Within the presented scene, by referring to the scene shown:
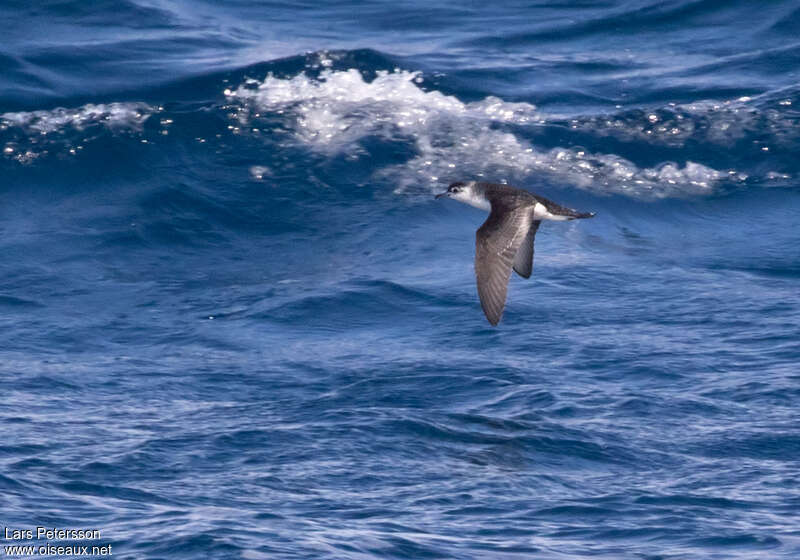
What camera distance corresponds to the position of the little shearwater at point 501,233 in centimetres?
880

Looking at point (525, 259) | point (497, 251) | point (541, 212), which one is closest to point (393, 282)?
point (525, 259)

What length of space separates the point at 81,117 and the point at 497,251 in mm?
8568

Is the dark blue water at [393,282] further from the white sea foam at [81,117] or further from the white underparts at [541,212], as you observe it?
the white underparts at [541,212]

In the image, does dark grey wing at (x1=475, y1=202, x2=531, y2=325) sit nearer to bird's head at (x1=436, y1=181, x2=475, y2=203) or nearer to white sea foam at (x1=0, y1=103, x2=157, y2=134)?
bird's head at (x1=436, y1=181, x2=475, y2=203)

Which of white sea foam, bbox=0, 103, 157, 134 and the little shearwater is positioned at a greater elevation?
white sea foam, bbox=0, 103, 157, 134

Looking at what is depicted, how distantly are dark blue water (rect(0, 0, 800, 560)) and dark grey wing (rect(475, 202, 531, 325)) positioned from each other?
117cm

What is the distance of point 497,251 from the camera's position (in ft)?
30.2

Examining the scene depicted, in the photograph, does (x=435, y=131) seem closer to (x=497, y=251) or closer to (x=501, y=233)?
(x=501, y=233)

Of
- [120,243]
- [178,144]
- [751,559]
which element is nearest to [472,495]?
[751,559]

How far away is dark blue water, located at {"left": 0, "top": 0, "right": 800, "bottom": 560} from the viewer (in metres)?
8.38

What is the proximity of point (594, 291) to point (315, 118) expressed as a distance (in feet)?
17.2

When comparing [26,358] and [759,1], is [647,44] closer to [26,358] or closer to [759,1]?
[759,1]

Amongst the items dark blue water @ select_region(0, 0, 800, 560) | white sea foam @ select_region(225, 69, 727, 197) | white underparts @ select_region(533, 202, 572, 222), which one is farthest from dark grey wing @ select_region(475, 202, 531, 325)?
white sea foam @ select_region(225, 69, 727, 197)

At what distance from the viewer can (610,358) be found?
36.0 ft
